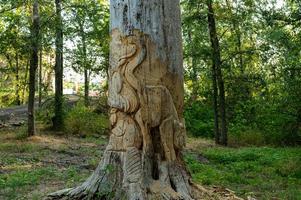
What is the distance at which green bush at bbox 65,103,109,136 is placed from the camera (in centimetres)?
1641

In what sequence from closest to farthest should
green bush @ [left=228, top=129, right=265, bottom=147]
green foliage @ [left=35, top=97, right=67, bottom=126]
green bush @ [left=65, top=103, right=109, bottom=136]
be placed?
1. green foliage @ [left=35, top=97, right=67, bottom=126]
2. green bush @ [left=65, top=103, right=109, bottom=136]
3. green bush @ [left=228, top=129, right=265, bottom=147]

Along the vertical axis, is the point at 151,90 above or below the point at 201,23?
below

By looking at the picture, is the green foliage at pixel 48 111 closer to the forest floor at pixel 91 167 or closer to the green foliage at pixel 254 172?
the forest floor at pixel 91 167

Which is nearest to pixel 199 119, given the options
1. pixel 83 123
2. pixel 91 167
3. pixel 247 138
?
pixel 247 138

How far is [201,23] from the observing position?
49.7 feet

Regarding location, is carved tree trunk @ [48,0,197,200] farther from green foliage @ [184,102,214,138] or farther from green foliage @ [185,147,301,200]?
green foliage @ [184,102,214,138]

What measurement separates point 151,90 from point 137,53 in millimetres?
462

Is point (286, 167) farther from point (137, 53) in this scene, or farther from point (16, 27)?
point (16, 27)

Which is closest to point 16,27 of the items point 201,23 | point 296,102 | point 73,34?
point 73,34

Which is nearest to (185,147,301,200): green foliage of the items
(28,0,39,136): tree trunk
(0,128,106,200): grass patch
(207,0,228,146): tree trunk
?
(0,128,106,200): grass patch

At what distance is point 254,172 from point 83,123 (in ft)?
26.5

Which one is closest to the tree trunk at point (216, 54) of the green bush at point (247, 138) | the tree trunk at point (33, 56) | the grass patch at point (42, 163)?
the green bush at point (247, 138)

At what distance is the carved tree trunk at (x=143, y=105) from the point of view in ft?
16.9

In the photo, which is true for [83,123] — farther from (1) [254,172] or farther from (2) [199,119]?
(1) [254,172]
